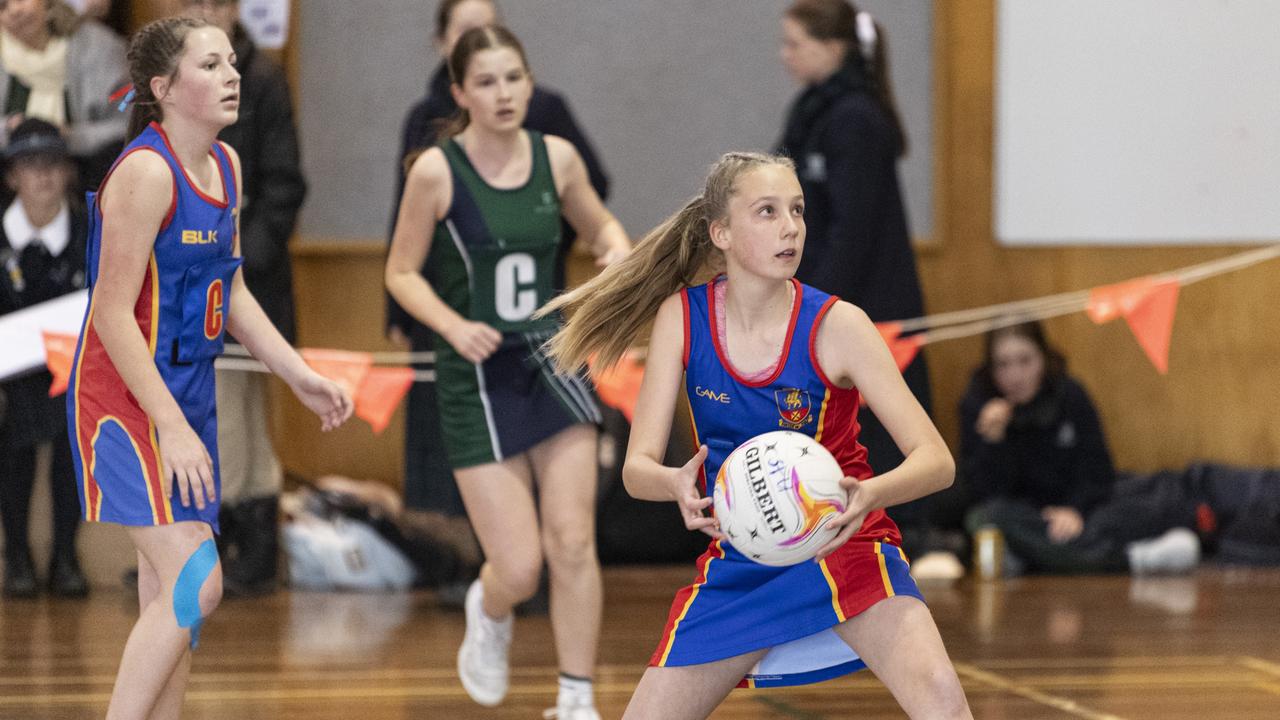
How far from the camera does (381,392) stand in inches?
280

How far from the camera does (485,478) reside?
15.0 feet

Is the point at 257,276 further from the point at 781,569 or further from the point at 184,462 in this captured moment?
the point at 781,569

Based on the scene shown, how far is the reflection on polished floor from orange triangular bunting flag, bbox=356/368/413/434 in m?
0.77

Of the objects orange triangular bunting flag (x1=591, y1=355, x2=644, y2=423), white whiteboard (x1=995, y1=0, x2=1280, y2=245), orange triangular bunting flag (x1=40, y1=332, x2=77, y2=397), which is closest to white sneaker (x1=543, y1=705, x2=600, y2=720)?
orange triangular bunting flag (x1=591, y1=355, x2=644, y2=423)

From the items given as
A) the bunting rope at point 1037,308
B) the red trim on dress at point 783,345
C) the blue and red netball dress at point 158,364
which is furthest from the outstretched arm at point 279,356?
the bunting rope at point 1037,308

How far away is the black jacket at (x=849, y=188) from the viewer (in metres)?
6.29

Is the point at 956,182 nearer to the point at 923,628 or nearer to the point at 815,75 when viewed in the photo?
the point at 815,75

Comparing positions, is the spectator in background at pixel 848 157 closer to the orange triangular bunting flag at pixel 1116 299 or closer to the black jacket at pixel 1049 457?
the orange triangular bunting flag at pixel 1116 299

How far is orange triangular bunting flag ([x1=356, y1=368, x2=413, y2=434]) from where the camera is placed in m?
7.04

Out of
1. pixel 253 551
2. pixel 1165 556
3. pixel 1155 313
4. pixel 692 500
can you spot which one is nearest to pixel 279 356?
pixel 692 500

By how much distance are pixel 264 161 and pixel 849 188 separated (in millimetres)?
2326

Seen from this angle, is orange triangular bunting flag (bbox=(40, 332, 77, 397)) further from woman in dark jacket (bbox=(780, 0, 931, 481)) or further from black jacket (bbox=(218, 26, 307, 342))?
woman in dark jacket (bbox=(780, 0, 931, 481))

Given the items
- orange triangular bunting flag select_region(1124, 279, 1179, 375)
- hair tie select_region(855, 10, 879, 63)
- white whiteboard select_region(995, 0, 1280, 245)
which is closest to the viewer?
hair tie select_region(855, 10, 879, 63)

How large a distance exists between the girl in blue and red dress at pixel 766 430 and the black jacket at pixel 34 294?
14.0 feet
